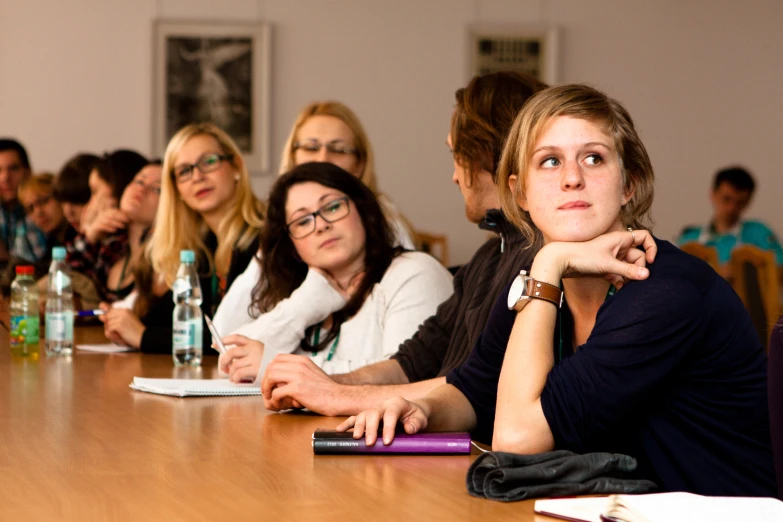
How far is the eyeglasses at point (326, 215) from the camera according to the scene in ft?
8.71

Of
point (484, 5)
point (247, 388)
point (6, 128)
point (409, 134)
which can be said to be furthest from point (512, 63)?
point (247, 388)

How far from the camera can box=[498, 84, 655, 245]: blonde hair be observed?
156cm

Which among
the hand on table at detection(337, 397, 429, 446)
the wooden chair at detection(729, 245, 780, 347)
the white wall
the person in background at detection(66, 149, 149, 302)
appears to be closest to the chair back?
the hand on table at detection(337, 397, 429, 446)

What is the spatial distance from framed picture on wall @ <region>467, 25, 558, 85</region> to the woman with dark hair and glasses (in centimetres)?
439

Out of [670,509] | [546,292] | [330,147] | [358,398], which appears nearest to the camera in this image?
[670,509]

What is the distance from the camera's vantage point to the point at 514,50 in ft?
22.8

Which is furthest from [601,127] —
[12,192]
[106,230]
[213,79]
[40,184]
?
[213,79]

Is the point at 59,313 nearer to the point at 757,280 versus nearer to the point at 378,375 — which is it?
the point at 378,375

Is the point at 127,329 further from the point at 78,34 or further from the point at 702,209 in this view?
the point at 702,209

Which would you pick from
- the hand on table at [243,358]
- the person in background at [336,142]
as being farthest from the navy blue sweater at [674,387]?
the person in background at [336,142]

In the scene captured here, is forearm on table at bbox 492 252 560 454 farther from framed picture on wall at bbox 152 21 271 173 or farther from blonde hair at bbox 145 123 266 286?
framed picture on wall at bbox 152 21 271 173

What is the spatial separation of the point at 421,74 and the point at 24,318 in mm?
4186

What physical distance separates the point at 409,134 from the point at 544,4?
1.29m

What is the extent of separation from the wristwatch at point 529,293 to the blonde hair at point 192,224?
2040 mm
